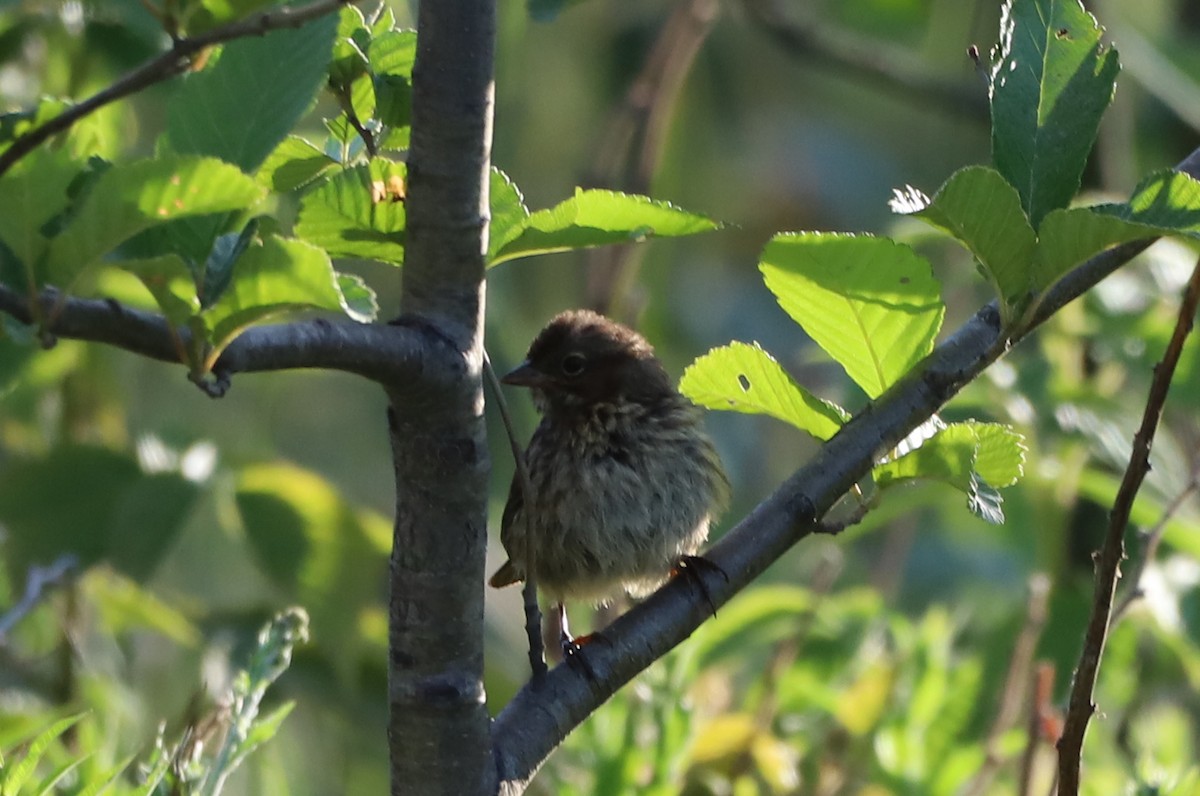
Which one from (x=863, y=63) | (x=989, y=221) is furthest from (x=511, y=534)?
(x=863, y=63)

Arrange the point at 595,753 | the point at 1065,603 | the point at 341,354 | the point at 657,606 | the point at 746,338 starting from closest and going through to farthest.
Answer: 1. the point at 341,354
2. the point at 657,606
3. the point at 595,753
4. the point at 1065,603
5. the point at 746,338

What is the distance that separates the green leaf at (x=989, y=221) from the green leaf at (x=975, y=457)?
20 centimetres

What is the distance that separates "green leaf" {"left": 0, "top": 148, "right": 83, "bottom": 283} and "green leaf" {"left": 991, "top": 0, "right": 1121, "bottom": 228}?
88cm

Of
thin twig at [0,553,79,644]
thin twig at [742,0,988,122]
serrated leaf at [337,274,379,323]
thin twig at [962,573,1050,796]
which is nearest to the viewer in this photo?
serrated leaf at [337,274,379,323]

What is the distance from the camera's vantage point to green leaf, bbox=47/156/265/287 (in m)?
1.08

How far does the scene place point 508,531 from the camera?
3057mm

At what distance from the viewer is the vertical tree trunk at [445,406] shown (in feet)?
4.40

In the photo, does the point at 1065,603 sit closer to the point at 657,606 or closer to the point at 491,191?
the point at 657,606

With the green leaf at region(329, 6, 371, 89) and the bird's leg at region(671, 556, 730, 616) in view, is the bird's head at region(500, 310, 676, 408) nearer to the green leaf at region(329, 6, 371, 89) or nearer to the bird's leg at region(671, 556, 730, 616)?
the bird's leg at region(671, 556, 730, 616)

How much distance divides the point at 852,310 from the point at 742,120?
167 inches

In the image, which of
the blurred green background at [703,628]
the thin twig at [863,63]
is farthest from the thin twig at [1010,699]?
the thin twig at [863,63]

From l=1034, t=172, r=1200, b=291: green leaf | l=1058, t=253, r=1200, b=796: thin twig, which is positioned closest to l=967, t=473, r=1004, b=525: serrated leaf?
l=1058, t=253, r=1200, b=796: thin twig

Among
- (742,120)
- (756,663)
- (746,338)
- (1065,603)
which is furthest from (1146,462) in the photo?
(742,120)

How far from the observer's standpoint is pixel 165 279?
1.11 m
